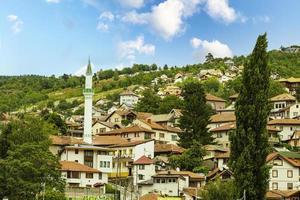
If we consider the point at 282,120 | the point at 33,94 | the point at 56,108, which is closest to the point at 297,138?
the point at 282,120

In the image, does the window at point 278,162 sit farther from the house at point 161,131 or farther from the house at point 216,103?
the house at point 216,103

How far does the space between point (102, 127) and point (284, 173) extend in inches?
1155

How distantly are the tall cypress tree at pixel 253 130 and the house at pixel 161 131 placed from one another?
37.8m

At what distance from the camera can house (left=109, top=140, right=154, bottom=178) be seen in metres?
65.3

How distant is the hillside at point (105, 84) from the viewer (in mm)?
138000

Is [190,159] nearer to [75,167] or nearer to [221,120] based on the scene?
[75,167]

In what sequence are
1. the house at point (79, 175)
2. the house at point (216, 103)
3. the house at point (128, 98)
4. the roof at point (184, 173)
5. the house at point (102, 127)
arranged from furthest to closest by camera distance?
1. the house at point (128, 98)
2. the house at point (216, 103)
3. the house at point (102, 127)
4. the roof at point (184, 173)
5. the house at point (79, 175)

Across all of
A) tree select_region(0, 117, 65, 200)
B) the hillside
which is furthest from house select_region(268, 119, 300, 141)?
the hillside

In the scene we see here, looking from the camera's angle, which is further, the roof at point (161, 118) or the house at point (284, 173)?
the roof at point (161, 118)

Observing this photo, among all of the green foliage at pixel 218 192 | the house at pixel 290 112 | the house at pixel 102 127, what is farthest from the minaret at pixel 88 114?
the house at pixel 290 112

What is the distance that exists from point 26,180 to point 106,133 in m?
34.0

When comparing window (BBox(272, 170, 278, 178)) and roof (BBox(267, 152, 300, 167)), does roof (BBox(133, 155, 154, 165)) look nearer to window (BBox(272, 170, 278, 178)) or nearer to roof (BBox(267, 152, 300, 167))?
roof (BBox(267, 152, 300, 167))

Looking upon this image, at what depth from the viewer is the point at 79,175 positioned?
57500mm

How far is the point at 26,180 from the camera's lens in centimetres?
4391
